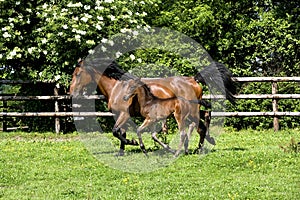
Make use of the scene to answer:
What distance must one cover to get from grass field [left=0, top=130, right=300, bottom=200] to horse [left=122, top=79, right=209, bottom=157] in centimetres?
68

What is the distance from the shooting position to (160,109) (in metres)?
10.7

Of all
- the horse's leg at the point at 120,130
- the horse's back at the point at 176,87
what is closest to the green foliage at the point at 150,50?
the horse's back at the point at 176,87

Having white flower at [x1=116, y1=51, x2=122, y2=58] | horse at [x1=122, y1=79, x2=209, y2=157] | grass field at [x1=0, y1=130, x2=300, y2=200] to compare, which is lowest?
grass field at [x1=0, y1=130, x2=300, y2=200]

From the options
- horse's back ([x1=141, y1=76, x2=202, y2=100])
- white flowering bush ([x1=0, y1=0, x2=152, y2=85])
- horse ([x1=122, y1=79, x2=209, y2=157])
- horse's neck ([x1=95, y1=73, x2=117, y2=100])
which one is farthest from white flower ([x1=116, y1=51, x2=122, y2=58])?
horse ([x1=122, y1=79, x2=209, y2=157])

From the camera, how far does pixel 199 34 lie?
18531 millimetres

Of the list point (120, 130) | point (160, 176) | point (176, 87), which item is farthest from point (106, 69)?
point (160, 176)

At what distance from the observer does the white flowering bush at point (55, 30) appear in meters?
15.0

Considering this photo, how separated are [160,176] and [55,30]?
24.5 feet

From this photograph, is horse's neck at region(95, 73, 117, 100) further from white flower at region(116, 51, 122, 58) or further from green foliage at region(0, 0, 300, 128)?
white flower at region(116, 51, 122, 58)

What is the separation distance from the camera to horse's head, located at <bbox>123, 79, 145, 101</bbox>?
1071 cm

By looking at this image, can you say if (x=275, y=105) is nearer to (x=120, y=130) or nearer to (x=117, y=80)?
(x=117, y=80)

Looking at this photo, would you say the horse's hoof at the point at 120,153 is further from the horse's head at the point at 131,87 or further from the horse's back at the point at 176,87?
the horse's back at the point at 176,87

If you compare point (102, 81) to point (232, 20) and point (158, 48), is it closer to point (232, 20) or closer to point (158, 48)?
point (158, 48)

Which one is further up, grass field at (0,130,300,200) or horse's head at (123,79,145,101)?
horse's head at (123,79,145,101)
